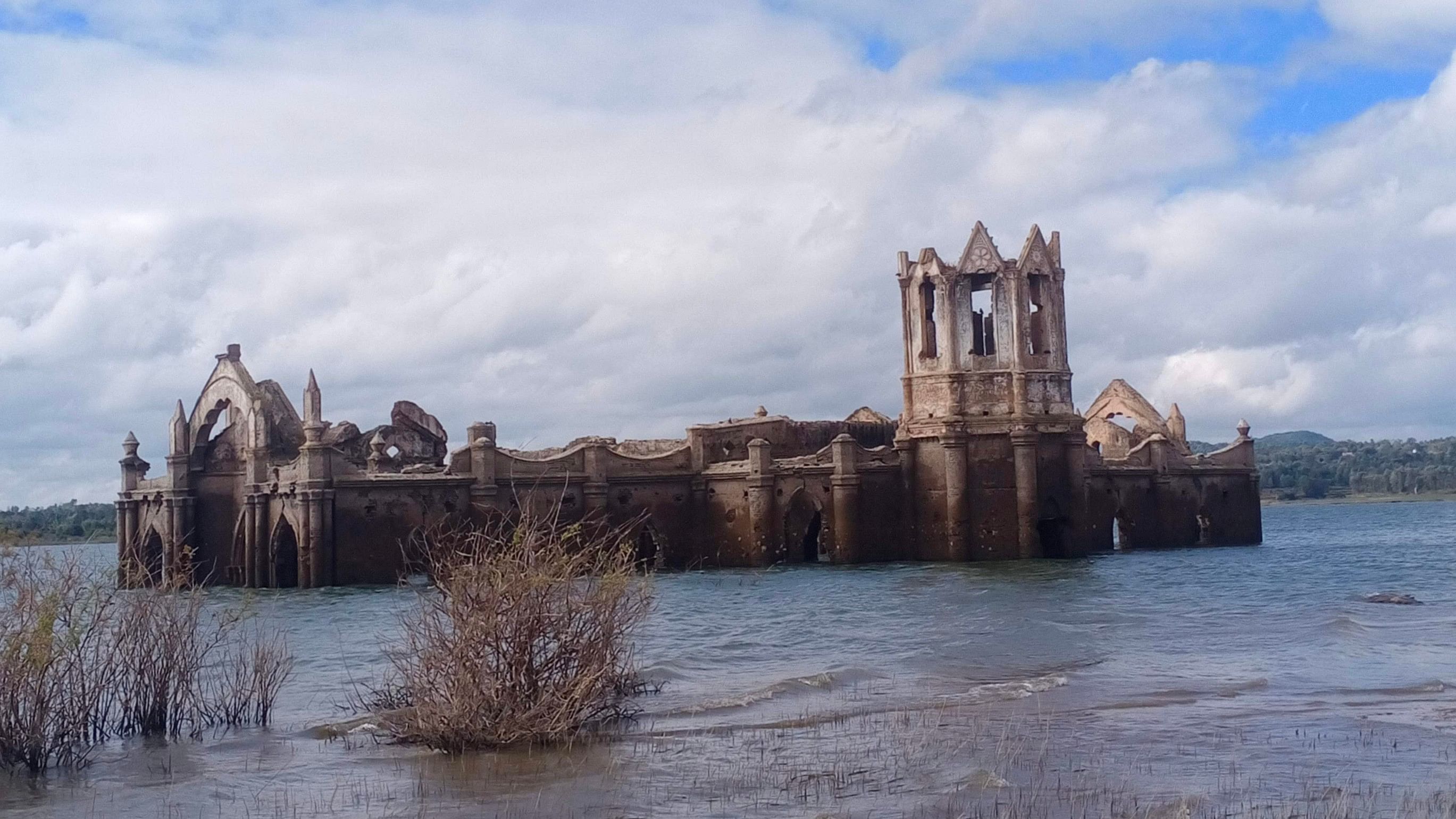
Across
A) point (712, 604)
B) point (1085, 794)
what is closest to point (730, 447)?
point (712, 604)

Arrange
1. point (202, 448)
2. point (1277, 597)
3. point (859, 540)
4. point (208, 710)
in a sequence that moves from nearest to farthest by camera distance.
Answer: point (208, 710), point (1277, 597), point (859, 540), point (202, 448)

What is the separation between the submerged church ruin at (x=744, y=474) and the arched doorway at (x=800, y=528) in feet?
0.25

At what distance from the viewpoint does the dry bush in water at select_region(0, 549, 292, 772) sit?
13859 mm

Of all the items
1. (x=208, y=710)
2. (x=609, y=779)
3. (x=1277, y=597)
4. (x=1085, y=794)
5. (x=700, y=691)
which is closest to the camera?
(x=1085, y=794)

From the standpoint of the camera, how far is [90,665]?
49.5ft

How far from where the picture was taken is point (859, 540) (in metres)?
45.1

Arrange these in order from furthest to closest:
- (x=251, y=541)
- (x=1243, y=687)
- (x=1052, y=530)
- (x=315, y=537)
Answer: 1. (x=1052, y=530)
2. (x=251, y=541)
3. (x=315, y=537)
4. (x=1243, y=687)

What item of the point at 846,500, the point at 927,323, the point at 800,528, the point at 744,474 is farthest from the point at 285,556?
the point at 927,323

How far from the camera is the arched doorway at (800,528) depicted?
45.9 metres

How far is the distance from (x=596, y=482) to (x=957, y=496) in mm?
10322

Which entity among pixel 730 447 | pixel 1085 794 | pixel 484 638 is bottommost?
pixel 1085 794

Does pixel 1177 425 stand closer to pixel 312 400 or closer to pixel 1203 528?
pixel 1203 528

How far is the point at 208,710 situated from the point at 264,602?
21.9m

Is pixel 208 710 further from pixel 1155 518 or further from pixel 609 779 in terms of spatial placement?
pixel 1155 518
